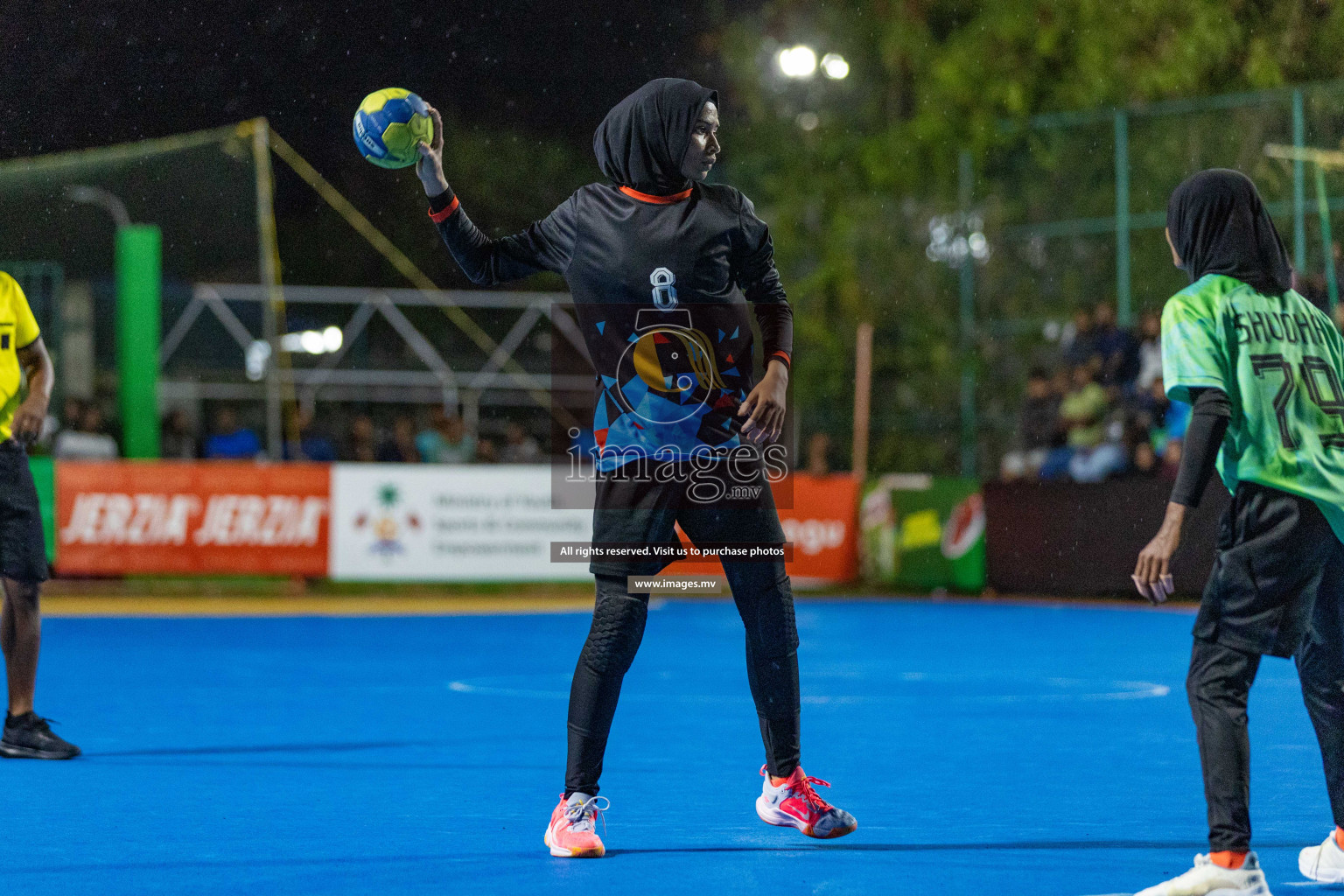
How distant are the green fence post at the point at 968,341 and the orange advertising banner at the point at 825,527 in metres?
2.39

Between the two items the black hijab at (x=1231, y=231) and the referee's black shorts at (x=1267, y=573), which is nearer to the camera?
the referee's black shorts at (x=1267, y=573)

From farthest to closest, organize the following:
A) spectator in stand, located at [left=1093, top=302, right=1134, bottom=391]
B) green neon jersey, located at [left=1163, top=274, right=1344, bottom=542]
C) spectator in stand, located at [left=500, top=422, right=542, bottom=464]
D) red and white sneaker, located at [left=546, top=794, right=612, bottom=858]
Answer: spectator in stand, located at [left=500, top=422, right=542, bottom=464], spectator in stand, located at [left=1093, top=302, right=1134, bottom=391], red and white sneaker, located at [left=546, top=794, right=612, bottom=858], green neon jersey, located at [left=1163, top=274, right=1344, bottom=542]

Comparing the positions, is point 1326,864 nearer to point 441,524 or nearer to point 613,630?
point 613,630

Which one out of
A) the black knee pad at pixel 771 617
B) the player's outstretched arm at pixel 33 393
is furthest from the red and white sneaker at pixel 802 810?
the player's outstretched arm at pixel 33 393

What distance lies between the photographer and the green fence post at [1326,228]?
1661 cm

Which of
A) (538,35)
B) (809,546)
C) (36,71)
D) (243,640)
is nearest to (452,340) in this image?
(809,546)

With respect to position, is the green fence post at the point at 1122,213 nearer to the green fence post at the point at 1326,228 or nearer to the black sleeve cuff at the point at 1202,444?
the green fence post at the point at 1326,228

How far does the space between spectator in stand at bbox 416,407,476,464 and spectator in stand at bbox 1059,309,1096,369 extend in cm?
724

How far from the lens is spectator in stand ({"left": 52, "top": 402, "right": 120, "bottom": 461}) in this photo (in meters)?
17.0

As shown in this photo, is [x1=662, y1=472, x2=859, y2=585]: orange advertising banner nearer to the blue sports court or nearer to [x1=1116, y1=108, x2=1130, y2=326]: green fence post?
[x1=1116, y1=108, x2=1130, y2=326]: green fence post

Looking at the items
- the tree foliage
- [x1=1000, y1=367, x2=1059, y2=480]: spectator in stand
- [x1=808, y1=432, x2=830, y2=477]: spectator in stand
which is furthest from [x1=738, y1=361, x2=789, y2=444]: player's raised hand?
the tree foliage

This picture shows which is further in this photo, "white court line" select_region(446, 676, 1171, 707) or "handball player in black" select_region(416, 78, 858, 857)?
"white court line" select_region(446, 676, 1171, 707)

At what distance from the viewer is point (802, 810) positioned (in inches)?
193

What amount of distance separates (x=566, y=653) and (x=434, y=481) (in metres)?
6.24
